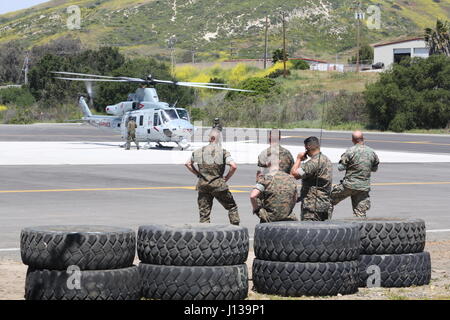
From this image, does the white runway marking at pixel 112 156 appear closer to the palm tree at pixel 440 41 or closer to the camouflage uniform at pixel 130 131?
the camouflage uniform at pixel 130 131

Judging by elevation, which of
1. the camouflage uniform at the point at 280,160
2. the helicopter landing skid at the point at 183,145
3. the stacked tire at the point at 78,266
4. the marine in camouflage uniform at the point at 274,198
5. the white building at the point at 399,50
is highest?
the white building at the point at 399,50

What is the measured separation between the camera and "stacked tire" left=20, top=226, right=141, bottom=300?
8.48 meters

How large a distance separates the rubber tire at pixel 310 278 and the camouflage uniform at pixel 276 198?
65.7 inches

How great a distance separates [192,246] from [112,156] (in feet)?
98.0

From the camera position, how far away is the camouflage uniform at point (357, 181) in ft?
44.3

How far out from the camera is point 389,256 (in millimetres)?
10039

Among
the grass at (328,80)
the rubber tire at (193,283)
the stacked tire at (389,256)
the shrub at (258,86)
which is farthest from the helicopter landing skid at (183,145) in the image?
the grass at (328,80)

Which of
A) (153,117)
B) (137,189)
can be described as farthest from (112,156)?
(137,189)

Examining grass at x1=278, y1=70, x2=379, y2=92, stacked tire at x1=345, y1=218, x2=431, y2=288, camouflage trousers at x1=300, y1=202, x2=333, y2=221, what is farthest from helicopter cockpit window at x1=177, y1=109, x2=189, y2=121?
grass at x1=278, y1=70, x2=379, y2=92

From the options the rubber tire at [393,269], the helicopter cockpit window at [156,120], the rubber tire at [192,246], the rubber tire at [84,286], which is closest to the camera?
the rubber tire at [84,286]

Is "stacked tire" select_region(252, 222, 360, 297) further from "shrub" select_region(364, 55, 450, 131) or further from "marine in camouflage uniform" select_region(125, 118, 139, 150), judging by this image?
"shrub" select_region(364, 55, 450, 131)

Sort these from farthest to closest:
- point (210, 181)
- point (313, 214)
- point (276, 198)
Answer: point (210, 181) < point (313, 214) < point (276, 198)

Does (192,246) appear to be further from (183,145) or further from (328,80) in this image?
(328,80)
